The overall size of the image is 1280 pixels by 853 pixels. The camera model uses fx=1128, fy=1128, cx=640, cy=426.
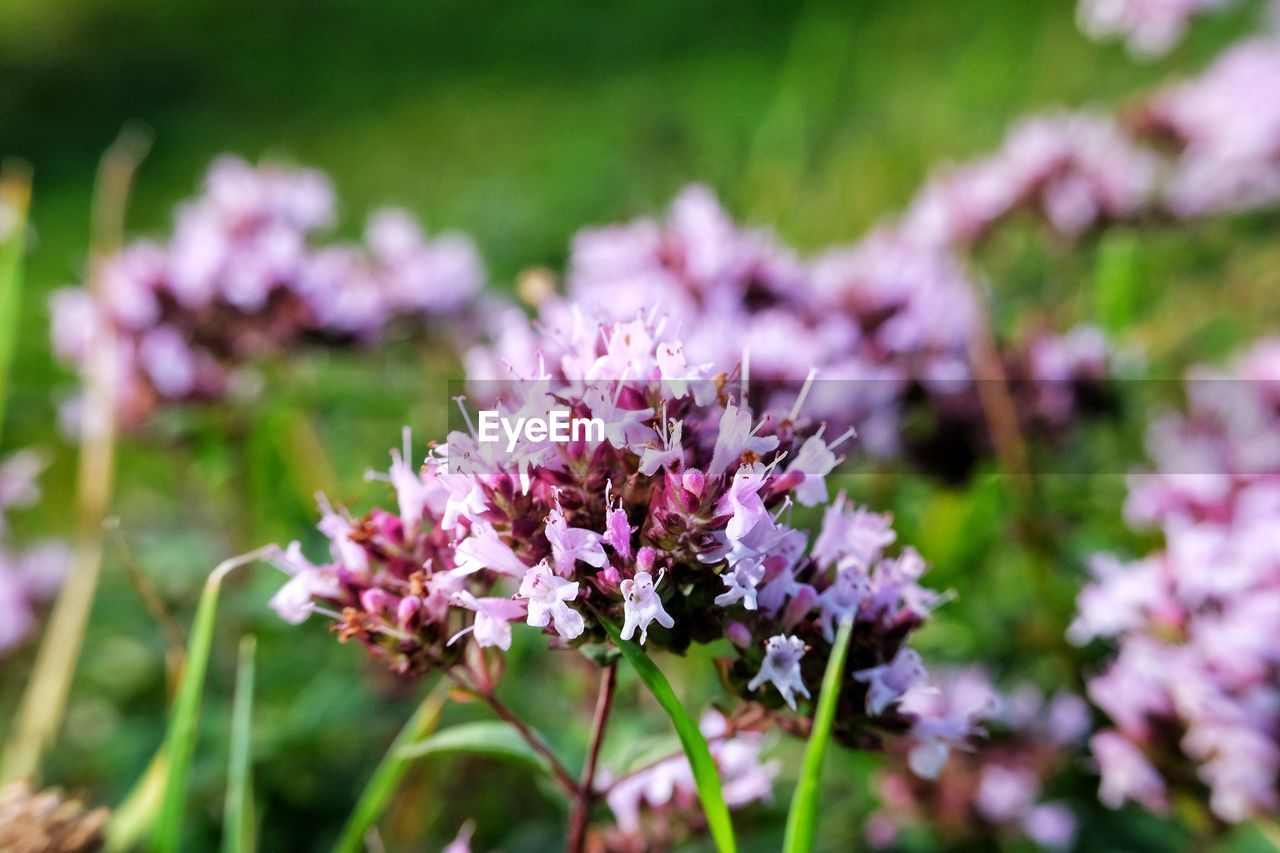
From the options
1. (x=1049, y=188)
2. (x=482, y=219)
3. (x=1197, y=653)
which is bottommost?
(x=1197, y=653)

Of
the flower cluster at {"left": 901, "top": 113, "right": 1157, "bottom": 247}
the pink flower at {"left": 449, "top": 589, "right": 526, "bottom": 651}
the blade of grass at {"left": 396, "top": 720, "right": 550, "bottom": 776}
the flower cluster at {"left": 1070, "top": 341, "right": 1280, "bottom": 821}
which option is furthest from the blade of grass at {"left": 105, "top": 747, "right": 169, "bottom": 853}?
the flower cluster at {"left": 901, "top": 113, "right": 1157, "bottom": 247}

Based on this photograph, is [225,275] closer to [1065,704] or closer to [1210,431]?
[1065,704]

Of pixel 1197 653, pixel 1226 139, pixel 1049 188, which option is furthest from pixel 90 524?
pixel 1226 139

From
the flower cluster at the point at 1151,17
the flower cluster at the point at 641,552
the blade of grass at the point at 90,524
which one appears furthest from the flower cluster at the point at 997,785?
the flower cluster at the point at 1151,17

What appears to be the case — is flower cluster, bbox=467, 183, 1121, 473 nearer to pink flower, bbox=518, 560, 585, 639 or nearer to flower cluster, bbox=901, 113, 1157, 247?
flower cluster, bbox=901, 113, 1157, 247

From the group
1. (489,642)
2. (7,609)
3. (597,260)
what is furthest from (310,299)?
(489,642)

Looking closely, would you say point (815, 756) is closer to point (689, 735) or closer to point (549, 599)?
Answer: point (689, 735)
